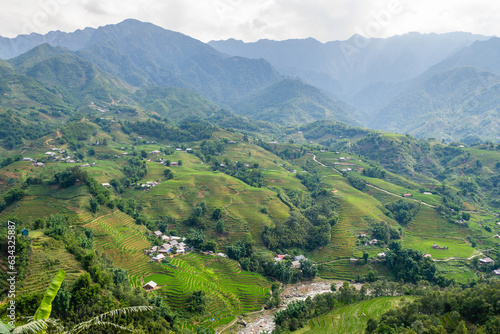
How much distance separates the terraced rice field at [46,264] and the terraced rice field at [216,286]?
15462 mm

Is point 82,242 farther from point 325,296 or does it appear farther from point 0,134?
point 0,134

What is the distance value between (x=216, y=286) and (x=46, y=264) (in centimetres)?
2781

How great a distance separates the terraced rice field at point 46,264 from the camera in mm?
30453

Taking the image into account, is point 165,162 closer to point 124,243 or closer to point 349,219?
point 124,243

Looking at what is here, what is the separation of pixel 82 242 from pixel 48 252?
853 centimetres

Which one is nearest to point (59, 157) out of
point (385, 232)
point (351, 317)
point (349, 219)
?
point (349, 219)

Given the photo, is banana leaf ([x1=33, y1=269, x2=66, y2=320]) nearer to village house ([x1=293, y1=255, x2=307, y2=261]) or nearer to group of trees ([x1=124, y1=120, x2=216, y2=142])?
village house ([x1=293, y1=255, x2=307, y2=261])

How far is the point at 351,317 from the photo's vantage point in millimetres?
45438

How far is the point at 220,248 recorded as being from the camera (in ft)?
217

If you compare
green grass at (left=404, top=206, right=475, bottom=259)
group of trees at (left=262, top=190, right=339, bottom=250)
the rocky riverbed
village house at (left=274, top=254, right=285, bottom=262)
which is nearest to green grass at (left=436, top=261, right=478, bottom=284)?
green grass at (left=404, top=206, right=475, bottom=259)

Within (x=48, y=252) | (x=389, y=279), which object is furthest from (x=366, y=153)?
(x=48, y=252)

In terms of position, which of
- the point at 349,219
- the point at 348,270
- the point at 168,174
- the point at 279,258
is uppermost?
the point at 168,174

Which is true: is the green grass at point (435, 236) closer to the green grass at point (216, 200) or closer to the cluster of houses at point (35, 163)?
the green grass at point (216, 200)

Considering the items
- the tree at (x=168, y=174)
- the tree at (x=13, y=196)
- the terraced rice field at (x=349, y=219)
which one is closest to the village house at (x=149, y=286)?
the tree at (x=13, y=196)
